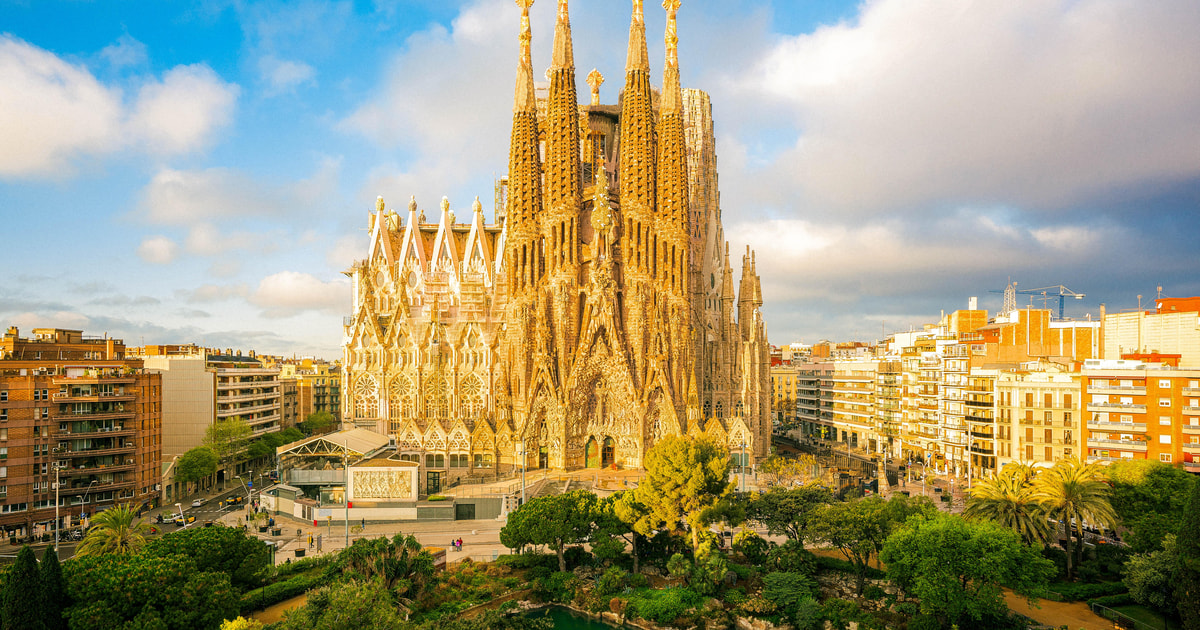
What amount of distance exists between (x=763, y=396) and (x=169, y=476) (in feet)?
156

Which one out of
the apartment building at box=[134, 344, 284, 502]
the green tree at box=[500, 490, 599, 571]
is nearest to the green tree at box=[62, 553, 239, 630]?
the green tree at box=[500, 490, 599, 571]

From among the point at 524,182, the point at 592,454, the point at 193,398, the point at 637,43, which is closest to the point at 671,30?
the point at 637,43

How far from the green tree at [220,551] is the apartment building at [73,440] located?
17642 mm

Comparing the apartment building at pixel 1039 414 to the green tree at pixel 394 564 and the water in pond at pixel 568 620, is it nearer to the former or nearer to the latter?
the water in pond at pixel 568 620

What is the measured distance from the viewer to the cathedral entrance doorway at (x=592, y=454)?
58875 mm

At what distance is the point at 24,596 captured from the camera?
20797 millimetres

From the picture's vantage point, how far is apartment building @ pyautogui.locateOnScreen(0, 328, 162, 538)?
3969cm

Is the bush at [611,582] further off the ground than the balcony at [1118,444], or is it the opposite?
the balcony at [1118,444]

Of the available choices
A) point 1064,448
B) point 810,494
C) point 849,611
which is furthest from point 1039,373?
point 849,611

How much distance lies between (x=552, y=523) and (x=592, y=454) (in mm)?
28189

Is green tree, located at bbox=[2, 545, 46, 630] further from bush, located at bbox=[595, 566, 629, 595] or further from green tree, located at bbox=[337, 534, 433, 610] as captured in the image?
bush, located at bbox=[595, 566, 629, 595]

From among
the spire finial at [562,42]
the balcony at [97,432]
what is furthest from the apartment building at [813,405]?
the balcony at [97,432]

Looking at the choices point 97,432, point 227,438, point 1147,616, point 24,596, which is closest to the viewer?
point 24,596

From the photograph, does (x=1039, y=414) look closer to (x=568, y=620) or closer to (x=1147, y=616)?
(x=1147, y=616)
